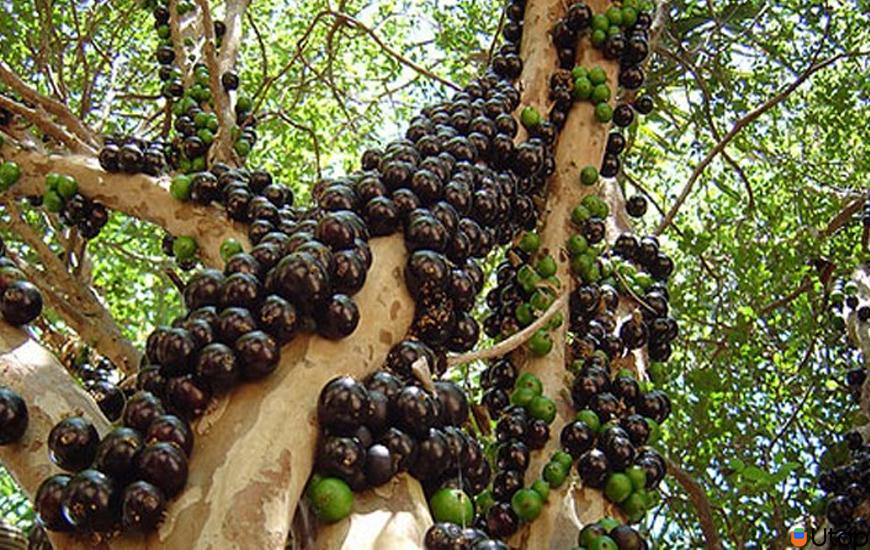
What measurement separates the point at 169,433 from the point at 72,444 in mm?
158

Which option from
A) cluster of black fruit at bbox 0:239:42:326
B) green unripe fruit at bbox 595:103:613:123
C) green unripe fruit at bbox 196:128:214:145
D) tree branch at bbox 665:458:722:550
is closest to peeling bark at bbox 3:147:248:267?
green unripe fruit at bbox 196:128:214:145

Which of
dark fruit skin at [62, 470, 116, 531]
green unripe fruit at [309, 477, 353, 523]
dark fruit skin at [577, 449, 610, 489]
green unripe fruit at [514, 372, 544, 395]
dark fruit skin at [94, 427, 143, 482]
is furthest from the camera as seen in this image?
green unripe fruit at [514, 372, 544, 395]

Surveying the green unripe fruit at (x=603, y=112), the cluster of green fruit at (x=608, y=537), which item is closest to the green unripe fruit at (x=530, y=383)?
the cluster of green fruit at (x=608, y=537)

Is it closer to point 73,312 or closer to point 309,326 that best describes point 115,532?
point 309,326

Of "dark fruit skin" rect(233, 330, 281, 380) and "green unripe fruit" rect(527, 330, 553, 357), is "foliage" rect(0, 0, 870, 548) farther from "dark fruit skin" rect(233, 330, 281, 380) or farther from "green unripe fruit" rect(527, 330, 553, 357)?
"dark fruit skin" rect(233, 330, 281, 380)

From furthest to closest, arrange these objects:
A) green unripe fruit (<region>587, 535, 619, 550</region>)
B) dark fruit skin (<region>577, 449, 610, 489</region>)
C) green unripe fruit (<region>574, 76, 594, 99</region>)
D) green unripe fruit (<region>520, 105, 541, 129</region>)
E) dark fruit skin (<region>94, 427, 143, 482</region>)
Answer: green unripe fruit (<region>574, 76, 594, 99</region>) → green unripe fruit (<region>520, 105, 541, 129</region>) → dark fruit skin (<region>577, 449, 610, 489</region>) → green unripe fruit (<region>587, 535, 619, 550</region>) → dark fruit skin (<region>94, 427, 143, 482</region>)

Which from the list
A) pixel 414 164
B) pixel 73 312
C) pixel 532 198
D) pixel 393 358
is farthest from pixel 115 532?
pixel 532 198

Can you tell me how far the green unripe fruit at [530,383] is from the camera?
251 centimetres

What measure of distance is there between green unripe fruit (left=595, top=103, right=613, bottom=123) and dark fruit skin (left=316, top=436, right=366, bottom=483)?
1926mm

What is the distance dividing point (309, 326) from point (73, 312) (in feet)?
4.43

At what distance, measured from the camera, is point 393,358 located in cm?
188

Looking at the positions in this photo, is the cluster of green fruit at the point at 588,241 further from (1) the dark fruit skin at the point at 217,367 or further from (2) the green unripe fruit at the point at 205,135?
(1) the dark fruit skin at the point at 217,367

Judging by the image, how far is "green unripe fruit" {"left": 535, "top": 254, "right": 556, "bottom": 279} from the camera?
2771mm

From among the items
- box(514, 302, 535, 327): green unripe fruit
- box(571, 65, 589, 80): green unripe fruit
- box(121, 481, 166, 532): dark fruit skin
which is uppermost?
box(571, 65, 589, 80): green unripe fruit
